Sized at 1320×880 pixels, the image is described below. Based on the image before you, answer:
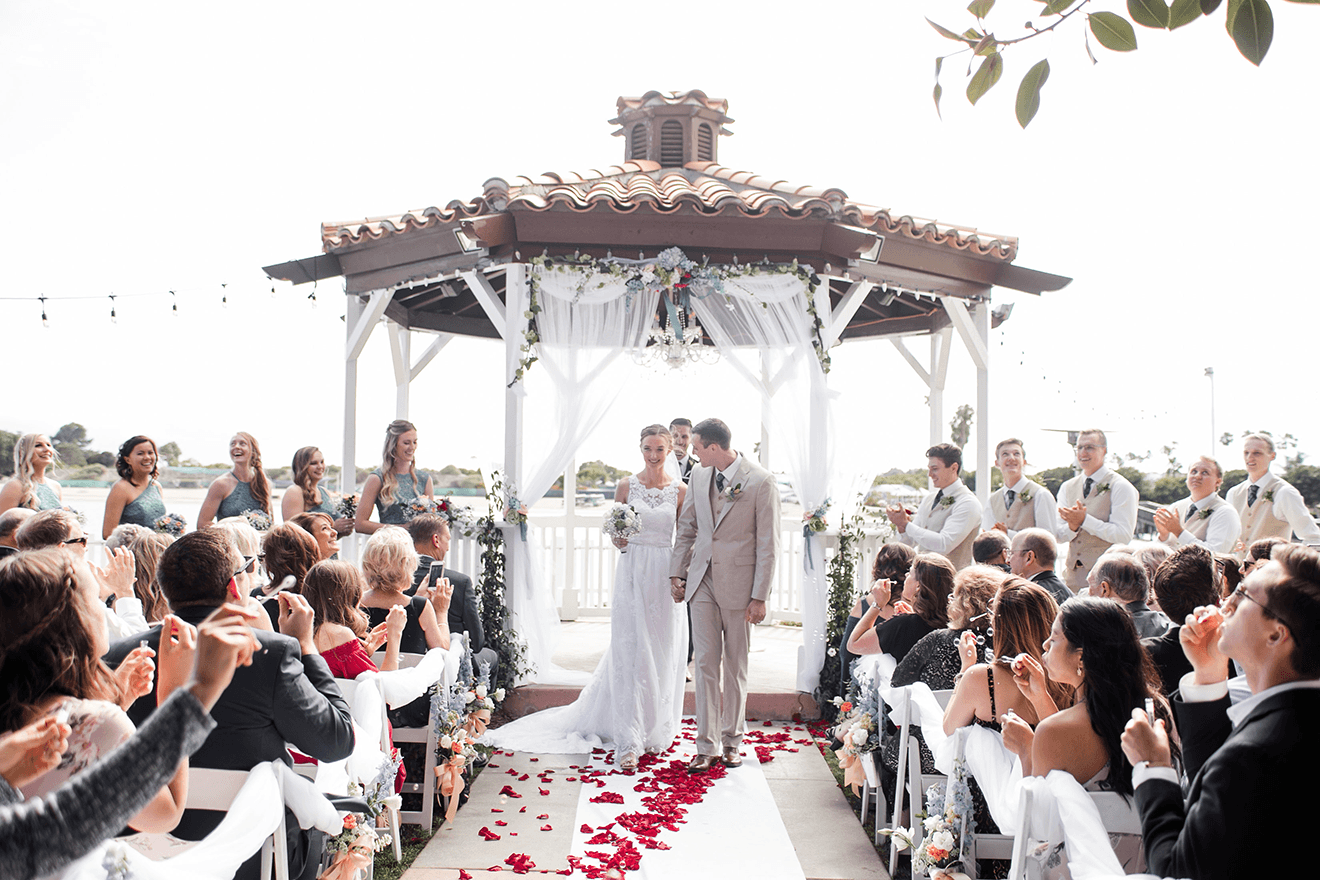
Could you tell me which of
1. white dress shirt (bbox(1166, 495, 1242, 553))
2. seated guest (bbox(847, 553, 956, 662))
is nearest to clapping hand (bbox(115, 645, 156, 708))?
seated guest (bbox(847, 553, 956, 662))

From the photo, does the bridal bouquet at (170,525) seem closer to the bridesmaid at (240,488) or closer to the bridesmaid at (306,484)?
the bridesmaid at (240,488)

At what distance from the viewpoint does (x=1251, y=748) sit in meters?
1.46

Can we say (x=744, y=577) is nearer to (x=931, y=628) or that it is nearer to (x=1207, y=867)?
(x=931, y=628)

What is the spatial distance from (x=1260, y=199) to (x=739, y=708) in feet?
89.2

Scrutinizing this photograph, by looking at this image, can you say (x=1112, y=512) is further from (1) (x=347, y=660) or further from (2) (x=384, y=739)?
(1) (x=347, y=660)

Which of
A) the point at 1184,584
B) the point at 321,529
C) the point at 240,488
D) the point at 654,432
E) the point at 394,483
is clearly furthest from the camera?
the point at 394,483

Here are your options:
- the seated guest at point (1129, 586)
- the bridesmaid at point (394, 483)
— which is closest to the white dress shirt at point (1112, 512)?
the seated guest at point (1129, 586)

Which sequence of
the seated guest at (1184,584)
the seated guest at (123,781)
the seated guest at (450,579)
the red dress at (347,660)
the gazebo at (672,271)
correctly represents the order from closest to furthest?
the seated guest at (123,781)
the seated guest at (1184,584)
the red dress at (347,660)
the seated guest at (450,579)
the gazebo at (672,271)

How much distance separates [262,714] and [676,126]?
7.12 m

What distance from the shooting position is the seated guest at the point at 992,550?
4223 mm

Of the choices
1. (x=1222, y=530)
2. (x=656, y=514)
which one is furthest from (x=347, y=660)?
(x=1222, y=530)

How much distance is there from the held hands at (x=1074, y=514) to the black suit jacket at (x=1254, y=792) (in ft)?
13.5

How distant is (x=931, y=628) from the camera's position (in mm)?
3846

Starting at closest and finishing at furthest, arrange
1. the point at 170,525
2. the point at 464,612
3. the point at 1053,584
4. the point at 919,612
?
the point at 1053,584
the point at 919,612
the point at 464,612
the point at 170,525
